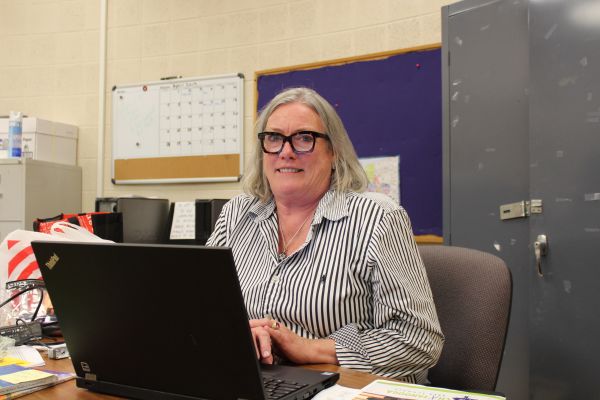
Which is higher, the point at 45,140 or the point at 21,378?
the point at 45,140

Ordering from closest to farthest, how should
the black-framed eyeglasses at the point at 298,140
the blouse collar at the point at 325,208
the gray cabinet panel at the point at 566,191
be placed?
1. the blouse collar at the point at 325,208
2. the black-framed eyeglasses at the point at 298,140
3. the gray cabinet panel at the point at 566,191

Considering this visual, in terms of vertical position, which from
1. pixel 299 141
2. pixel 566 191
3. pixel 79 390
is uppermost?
pixel 299 141

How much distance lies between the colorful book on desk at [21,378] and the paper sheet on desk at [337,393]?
43 cm

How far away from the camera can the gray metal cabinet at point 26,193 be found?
9.71ft

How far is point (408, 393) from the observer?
2.51 ft

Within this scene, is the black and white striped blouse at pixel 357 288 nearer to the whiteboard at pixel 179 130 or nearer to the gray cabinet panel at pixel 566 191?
the gray cabinet panel at pixel 566 191

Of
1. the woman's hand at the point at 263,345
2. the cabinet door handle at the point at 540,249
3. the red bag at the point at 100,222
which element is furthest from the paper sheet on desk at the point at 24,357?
the cabinet door handle at the point at 540,249

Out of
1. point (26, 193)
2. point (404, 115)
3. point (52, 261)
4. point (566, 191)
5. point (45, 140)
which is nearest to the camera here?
point (52, 261)

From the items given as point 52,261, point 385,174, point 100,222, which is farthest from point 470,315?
point 100,222

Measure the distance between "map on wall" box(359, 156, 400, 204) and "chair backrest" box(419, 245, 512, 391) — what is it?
1367 mm

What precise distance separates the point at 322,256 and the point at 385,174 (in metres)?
1.53

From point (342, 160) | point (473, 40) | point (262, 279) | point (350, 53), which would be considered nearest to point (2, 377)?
point (262, 279)

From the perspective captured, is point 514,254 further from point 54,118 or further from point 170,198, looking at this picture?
point 54,118

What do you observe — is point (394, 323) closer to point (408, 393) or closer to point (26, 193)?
point (408, 393)
